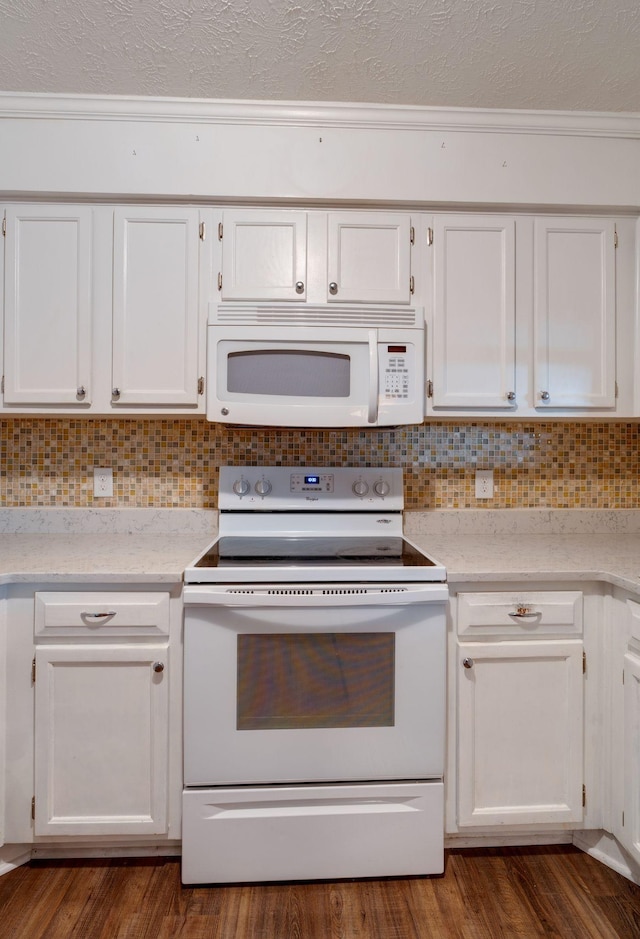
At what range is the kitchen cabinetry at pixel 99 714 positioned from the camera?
153 cm

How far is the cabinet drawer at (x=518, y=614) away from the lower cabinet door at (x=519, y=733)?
0.13 feet

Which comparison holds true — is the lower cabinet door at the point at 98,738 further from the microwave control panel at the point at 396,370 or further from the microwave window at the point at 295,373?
the microwave control panel at the point at 396,370

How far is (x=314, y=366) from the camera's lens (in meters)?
1.81

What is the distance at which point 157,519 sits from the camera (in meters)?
2.10

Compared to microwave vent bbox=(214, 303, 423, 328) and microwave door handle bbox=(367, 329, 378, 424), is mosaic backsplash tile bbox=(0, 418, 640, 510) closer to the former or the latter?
microwave door handle bbox=(367, 329, 378, 424)

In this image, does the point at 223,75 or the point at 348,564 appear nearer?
the point at 348,564

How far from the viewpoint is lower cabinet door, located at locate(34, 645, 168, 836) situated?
60.1 inches

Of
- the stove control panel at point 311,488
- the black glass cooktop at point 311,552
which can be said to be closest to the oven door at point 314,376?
the stove control panel at point 311,488

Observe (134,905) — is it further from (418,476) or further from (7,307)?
(7,307)

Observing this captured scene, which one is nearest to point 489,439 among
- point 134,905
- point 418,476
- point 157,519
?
point 418,476

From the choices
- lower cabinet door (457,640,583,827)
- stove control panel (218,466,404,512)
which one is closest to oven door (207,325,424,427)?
stove control panel (218,466,404,512)

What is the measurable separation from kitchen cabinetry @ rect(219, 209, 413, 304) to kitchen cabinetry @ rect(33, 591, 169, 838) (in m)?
1.12

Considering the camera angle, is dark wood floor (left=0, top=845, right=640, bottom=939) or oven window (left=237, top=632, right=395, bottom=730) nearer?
dark wood floor (left=0, top=845, right=640, bottom=939)

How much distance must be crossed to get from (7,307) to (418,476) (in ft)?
5.42
